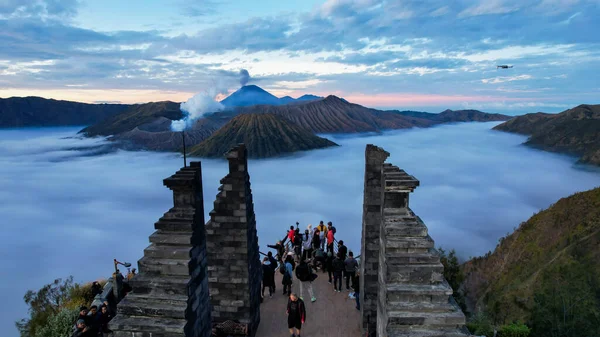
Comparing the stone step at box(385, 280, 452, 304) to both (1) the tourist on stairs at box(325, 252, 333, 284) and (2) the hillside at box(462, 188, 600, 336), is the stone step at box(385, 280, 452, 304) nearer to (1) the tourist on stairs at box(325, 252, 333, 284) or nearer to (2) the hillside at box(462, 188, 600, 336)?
(1) the tourist on stairs at box(325, 252, 333, 284)

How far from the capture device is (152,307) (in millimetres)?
6348

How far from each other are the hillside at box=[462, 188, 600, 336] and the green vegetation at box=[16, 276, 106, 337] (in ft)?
58.5

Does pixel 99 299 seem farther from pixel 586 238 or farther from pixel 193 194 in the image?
pixel 586 238

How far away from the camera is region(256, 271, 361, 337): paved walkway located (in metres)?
11.2

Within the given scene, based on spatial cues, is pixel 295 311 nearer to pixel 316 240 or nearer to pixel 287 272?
pixel 287 272

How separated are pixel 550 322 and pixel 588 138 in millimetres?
146746

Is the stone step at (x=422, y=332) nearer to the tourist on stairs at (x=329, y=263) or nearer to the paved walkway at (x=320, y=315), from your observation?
the paved walkway at (x=320, y=315)

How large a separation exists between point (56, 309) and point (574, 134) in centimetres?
16531

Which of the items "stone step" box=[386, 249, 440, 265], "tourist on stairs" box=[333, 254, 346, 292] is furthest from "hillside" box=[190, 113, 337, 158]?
"stone step" box=[386, 249, 440, 265]

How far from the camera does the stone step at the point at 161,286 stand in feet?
21.2

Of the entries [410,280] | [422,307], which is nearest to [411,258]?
[410,280]

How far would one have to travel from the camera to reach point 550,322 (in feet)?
48.0

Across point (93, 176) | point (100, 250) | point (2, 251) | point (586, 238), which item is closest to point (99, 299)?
point (586, 238)

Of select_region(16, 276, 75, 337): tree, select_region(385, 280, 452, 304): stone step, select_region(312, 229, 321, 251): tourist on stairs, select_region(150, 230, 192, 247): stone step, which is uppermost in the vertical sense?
select_region(150, 230, 192, 247): stone step
